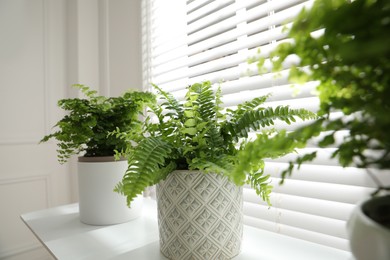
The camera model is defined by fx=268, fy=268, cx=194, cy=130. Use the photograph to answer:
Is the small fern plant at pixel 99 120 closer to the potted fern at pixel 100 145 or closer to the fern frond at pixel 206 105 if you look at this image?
the potted fern at pixel 100 145

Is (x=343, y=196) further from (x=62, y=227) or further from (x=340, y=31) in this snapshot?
(x=62, y=227)

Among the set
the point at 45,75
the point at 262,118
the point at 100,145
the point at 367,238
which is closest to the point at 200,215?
the point at 262,118

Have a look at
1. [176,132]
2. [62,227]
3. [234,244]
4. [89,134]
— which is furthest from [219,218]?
[62,227]

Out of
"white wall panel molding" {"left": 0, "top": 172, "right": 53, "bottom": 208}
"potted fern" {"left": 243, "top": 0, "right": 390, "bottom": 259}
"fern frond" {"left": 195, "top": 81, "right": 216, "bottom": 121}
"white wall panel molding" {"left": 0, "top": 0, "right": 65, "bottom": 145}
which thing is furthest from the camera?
"white wall panel molding" {"left": 0, "top": 0, "right": 65, "bottom": 145}

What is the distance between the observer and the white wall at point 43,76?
1.80 metres

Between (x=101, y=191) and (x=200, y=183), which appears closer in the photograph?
(x=200, y=183)

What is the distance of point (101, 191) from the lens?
3.02 feet

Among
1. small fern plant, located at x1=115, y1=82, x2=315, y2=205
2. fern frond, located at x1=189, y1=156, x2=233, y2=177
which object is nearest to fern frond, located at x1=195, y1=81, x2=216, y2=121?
small fern plant, located at x1=115, y1=82, x2=315, y2=205

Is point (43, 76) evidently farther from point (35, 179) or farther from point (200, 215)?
point (200, 215)

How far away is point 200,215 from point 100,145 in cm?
55

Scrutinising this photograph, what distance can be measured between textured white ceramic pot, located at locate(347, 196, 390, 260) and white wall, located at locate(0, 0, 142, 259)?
1.70m

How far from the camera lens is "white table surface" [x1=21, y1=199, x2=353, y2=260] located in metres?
0.69

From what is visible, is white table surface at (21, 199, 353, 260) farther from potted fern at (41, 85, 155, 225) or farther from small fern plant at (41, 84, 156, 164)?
small fern plant at (41, 84, 156, 164)

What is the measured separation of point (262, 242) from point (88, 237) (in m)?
0.54
